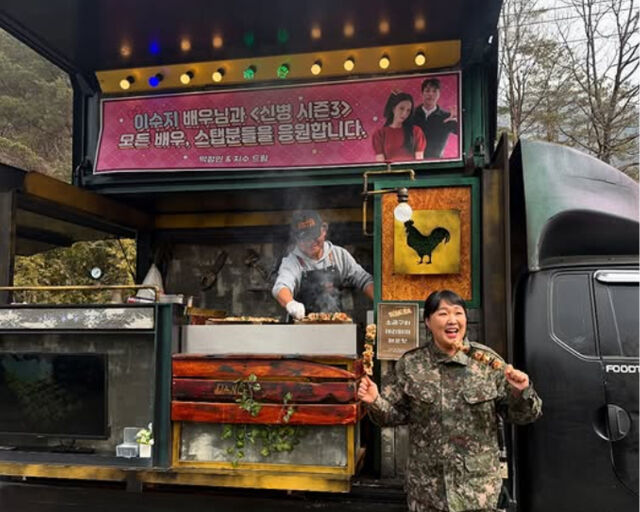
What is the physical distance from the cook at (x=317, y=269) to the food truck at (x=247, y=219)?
0.45m

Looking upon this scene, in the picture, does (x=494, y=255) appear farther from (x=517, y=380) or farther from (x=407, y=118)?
(x=407, y=118)

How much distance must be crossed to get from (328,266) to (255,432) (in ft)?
8.45

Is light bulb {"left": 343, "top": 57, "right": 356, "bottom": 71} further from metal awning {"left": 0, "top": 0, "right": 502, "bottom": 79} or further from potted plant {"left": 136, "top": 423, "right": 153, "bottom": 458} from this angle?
potted plant {"left": 136, "top": 423, "right": 153, "bottom": 458}

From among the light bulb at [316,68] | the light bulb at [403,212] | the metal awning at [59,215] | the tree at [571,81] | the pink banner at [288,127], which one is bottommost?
the light bulb at [403,212]

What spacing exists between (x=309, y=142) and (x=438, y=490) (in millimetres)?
3674

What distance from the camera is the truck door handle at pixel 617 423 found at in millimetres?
3021

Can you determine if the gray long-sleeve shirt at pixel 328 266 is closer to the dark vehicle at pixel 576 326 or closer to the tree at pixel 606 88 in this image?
the dark vehicle at pixel 576 326

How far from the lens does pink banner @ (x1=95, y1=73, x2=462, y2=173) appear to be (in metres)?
5.06

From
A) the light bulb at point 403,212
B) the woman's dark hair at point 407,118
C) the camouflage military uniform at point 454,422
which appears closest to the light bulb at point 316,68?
the woman's dark hair at point 407,118

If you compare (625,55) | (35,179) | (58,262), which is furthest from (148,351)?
(625,55)

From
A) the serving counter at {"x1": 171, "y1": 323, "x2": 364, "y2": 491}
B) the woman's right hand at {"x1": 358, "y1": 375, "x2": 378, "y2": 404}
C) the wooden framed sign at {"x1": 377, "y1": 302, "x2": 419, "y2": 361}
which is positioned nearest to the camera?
the woman's right hand at {"x1": 358, "y1": 375, "x2": 378, "y2": 404}

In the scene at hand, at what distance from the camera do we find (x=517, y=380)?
8.03ft

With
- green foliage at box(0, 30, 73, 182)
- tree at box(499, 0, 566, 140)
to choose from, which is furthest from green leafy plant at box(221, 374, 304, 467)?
green foliage at box(0, 30, 73, 182)

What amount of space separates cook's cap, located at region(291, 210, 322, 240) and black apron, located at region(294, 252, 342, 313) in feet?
0.84
